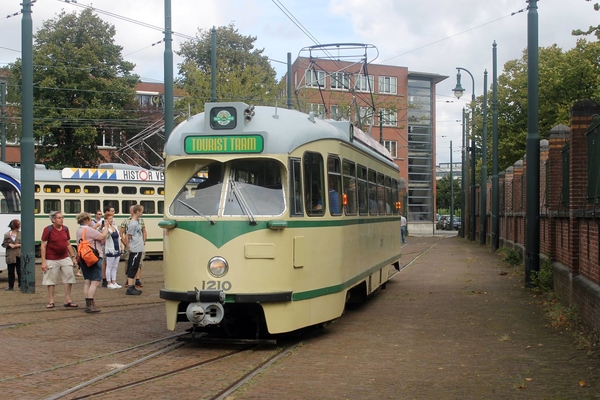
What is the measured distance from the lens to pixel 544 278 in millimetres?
16000

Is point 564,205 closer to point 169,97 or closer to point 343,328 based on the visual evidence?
point 343,328

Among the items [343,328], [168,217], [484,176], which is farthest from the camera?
[484,176]

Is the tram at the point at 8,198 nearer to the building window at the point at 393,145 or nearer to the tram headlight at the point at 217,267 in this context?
the tram headlight at the point at 217,267

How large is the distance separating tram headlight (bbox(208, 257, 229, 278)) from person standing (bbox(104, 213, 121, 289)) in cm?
746

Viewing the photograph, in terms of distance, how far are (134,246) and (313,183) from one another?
7.01m

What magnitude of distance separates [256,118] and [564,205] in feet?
22.4

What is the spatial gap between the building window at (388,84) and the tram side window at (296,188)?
196 feet

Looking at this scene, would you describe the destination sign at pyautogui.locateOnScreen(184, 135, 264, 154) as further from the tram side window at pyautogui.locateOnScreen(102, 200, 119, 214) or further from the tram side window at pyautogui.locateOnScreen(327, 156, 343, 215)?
the tram side window at pyautogui.locateOnScreen(102, 200, 119, 214)

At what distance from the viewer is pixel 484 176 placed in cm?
4072

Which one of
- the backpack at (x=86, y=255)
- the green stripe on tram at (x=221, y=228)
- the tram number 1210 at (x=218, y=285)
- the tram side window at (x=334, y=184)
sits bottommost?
the tram number 1210 at (x=218, y=285)

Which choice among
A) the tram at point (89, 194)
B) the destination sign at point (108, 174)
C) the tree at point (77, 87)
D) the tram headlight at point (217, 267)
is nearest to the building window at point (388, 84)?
the tree at point (77, 87)

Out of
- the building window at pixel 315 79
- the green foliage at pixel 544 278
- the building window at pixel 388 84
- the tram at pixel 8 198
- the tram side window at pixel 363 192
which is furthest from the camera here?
the building window at pixel 388 84

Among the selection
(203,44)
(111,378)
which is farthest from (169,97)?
(203,44)

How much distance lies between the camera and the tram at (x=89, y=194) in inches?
1117
